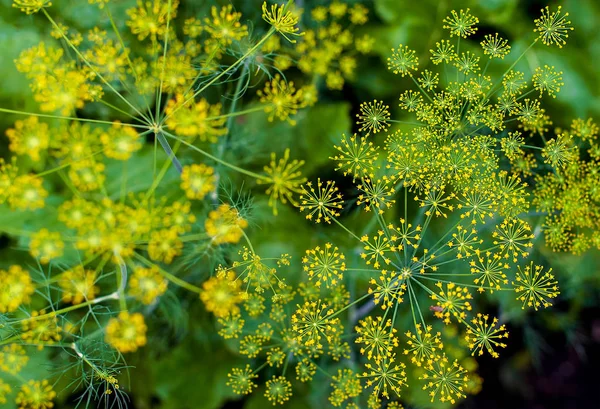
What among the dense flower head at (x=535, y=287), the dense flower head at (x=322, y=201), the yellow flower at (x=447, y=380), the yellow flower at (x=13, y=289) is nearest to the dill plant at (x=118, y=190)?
the yellow flower at (x=13, y=289)

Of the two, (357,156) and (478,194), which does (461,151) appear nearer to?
(478,194)

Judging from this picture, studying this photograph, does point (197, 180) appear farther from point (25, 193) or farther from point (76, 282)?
point (25, 193)

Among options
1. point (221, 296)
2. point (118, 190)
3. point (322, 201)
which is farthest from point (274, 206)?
point (118, 190)

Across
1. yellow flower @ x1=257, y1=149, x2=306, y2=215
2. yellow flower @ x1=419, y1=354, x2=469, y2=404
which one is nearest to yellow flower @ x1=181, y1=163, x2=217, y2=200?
yellow flower @ x1=257, y1=149, x2=306, y2=215

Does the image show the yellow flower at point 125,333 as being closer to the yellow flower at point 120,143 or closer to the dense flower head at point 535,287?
the yellow flower at point 120,143

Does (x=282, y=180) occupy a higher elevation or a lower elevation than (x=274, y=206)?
higher

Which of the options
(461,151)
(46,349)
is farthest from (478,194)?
(46,349)
